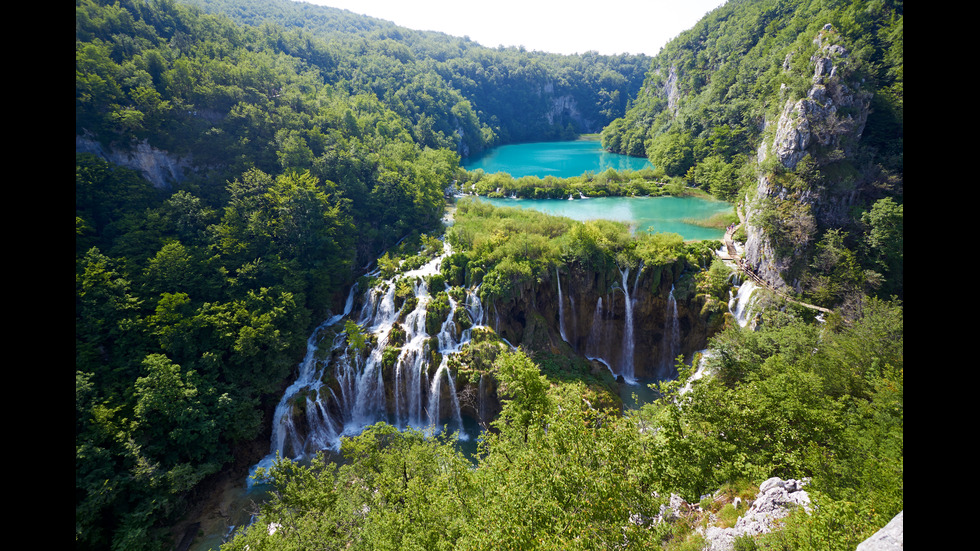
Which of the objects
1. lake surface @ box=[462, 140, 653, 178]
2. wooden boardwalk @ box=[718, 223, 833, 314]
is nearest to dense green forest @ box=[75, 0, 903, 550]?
wooden boardwalk @ box=[718, 223, 833, 314]

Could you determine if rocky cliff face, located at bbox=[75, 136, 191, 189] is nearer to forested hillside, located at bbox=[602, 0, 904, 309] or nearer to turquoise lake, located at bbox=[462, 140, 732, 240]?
turquoise lake, located at bbox=[462, 140, 732, 240]

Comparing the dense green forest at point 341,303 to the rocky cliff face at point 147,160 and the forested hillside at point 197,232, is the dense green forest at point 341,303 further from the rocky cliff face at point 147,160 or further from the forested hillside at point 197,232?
the rocky cliff face at point 147,160

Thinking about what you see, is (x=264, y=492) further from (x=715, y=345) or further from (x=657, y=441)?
(x=715, y=345)

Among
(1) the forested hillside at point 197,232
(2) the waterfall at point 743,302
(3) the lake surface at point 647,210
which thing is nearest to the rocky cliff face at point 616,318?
(2) the waterfall at point 743,302

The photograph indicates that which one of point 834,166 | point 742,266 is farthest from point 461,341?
point 834,166

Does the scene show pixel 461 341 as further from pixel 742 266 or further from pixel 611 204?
pixel 611 204

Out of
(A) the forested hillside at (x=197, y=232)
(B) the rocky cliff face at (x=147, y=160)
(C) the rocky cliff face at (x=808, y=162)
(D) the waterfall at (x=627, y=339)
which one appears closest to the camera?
(A) the forested hillside at (x=197, y=232)

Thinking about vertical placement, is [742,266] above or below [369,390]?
above
